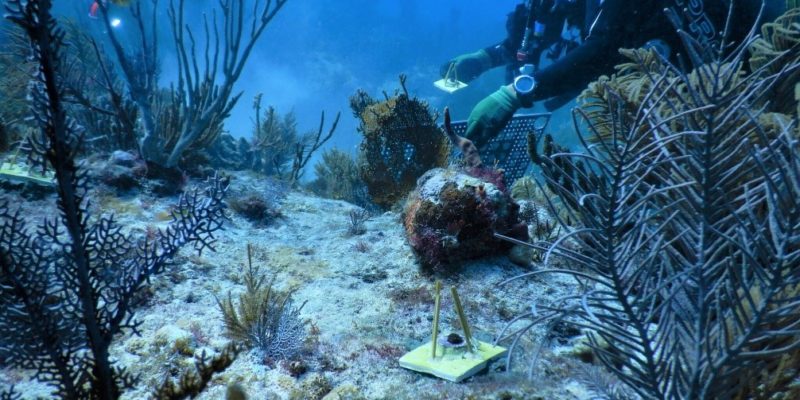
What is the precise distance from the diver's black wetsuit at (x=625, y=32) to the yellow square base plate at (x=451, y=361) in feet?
17.1

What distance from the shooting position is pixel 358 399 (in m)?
2.49

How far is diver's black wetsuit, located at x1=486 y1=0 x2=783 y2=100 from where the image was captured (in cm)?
603

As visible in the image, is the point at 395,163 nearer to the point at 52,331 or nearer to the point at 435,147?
the point at 435,147

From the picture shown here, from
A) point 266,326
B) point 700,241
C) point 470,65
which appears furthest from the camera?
point 470,65

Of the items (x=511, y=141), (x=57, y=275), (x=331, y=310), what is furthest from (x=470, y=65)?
(x=57, y=275)

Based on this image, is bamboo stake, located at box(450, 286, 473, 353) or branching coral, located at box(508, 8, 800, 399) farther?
bamboo stake, located at box(450, 286, 473, 353)

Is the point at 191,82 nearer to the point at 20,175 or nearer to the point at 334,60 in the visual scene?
the point at 20,175

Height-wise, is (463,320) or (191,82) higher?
(191,82)

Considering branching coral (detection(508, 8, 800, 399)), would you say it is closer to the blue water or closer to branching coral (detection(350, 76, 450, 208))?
branching coral (detection(350, 76, 450, 208))

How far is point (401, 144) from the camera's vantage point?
725 centimetres

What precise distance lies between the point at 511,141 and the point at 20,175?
6.95 meters

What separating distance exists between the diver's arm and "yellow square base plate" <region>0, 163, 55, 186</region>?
6.86m

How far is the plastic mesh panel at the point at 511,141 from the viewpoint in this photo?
290 inches

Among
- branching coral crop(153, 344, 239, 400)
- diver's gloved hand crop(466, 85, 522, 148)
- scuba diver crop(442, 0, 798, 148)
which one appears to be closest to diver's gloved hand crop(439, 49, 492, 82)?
scuba diver crop(442, 0, 798, 148)
